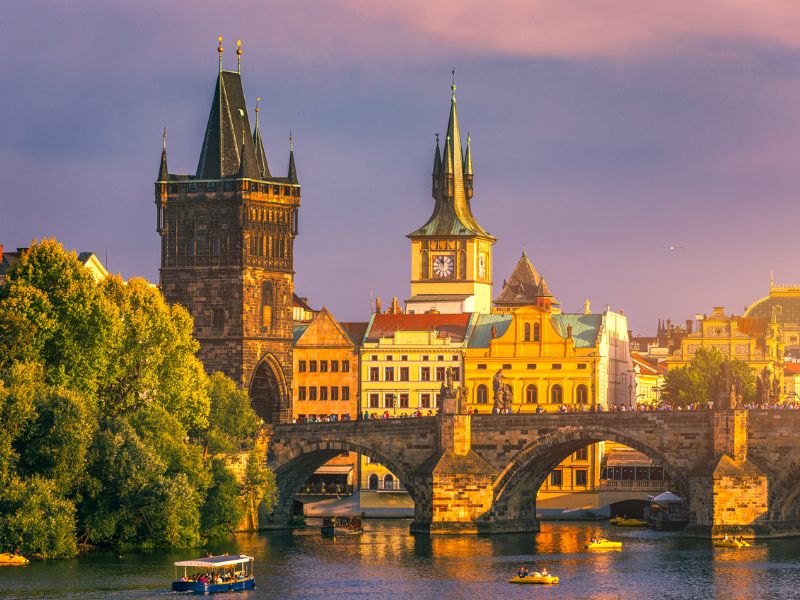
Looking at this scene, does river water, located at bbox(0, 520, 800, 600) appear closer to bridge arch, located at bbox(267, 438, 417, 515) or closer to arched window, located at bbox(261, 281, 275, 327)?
bridge arch, located at bbox(267, 438, 417, 515)

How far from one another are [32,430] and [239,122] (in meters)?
49.7

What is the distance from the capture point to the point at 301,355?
179 meters

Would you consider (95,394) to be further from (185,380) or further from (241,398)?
(241,398)

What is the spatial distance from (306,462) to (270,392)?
13.0 m

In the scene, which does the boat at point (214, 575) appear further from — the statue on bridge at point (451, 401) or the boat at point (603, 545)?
the statue on bridge at point (451, 401)

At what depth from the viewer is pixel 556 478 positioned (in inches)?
6668

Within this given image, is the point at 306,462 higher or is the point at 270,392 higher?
the point at 270,392

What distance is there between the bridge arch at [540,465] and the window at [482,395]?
2618 centimetres

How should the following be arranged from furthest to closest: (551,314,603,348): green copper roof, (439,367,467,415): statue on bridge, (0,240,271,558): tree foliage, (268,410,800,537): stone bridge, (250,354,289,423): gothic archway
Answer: (551,314,603,348): green copper roof, (250,354,289,423): gothic archway, (439,367,467,415): statue on bridge, (268,410,800,537): stone bridge, (0,240,271,558): tree foliage

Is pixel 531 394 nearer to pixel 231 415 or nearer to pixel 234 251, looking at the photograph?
pixel 234 251

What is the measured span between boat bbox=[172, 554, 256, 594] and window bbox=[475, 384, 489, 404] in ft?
195

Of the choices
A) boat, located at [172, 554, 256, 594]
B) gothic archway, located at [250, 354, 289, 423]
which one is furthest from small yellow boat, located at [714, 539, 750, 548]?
gothic archway, located at [250, 354, 289, 423]

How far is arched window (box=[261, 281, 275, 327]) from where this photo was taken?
165 m

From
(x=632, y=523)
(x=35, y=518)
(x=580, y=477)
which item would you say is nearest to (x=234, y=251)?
(x=580, y=477)
